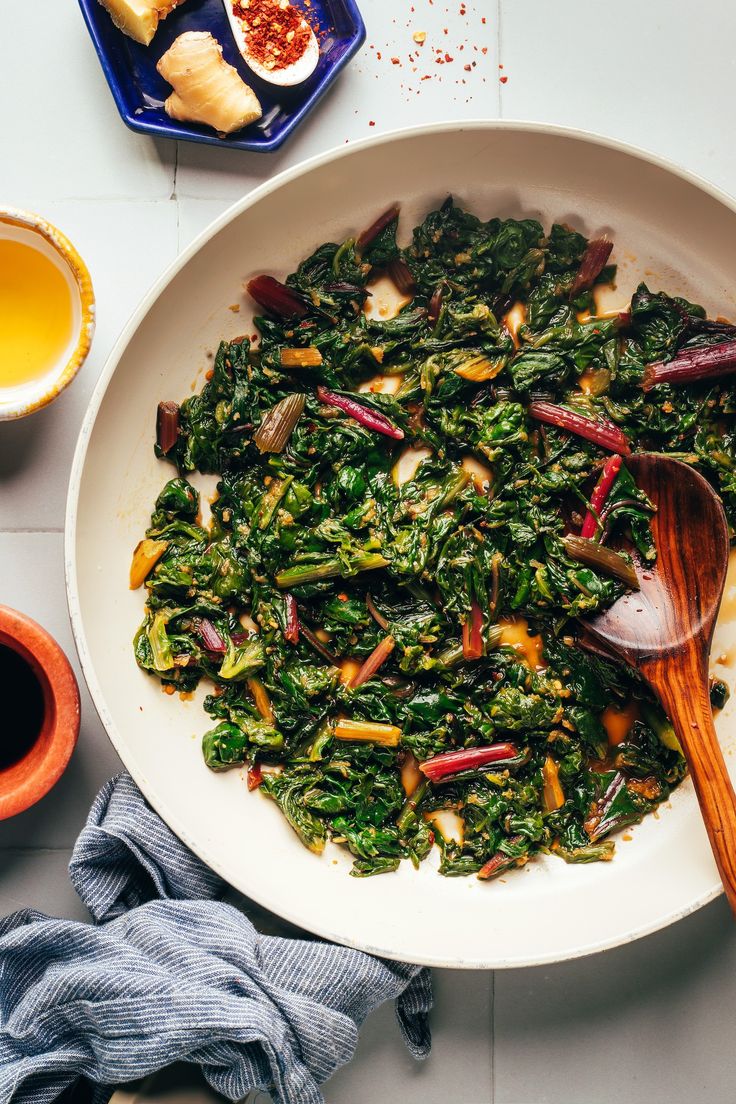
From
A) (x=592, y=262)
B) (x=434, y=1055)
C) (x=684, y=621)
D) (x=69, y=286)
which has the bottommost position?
(x=434, y=1055)

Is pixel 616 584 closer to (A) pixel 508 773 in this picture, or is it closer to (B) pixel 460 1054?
(A) pixel 508 773

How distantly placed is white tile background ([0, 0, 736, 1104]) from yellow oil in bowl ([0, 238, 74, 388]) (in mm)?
187

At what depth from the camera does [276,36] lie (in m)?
2.54

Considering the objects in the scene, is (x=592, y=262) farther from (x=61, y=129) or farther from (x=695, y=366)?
(x=61, y=129)

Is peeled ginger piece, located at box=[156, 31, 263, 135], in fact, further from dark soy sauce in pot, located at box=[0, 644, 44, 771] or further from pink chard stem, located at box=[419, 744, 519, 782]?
pink chard stem, located at box=[419, 744, 519, 782]

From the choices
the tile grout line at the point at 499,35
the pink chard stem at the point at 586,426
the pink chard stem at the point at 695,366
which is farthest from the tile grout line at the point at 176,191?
the pink chard stem at the point at 695,366

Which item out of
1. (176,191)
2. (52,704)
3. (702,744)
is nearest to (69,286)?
(176,191)

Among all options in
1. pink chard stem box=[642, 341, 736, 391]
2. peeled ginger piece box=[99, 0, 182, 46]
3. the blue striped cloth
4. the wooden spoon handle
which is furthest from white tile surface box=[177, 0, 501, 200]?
the blue striped cloth

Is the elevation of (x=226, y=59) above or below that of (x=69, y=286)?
above

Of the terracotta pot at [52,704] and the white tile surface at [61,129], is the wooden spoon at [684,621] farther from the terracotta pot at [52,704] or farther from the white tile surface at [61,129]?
the white tile surface at [61,129]

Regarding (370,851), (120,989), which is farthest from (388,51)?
(120,989)

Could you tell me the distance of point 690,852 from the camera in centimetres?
254

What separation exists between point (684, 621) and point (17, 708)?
6.96 ft

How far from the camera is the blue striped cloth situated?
2232 mm
